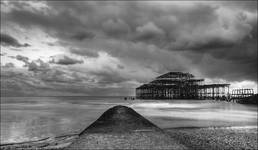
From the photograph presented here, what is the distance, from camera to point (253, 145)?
11555 millimetres

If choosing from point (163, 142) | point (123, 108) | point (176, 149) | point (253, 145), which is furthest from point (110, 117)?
point (253, 145)

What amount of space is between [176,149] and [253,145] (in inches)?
224

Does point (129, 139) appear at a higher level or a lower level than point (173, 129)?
higher

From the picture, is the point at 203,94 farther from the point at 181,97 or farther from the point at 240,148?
the point at 240,148

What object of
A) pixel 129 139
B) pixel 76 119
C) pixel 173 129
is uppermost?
pixel 129 139

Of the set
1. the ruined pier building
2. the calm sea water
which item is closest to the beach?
the calm sea water

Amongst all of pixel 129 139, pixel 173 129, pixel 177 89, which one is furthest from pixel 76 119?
pixel 177 89

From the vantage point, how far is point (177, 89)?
322 feet

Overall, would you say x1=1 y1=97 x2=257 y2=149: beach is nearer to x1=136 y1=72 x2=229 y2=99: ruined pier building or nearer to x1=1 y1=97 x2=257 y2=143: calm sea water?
x1=1 y1=97 x2=257 y2=143: calm sea water

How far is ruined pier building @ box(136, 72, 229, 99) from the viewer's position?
96.2m

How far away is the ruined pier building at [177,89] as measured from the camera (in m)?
96.2

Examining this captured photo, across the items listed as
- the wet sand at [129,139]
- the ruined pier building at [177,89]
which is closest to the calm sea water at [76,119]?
the wet sand at [129,139]

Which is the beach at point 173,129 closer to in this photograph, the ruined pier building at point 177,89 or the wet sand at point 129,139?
the wet sand at point 129,139

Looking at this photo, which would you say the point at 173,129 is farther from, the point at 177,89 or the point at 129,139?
the point at 177,89
